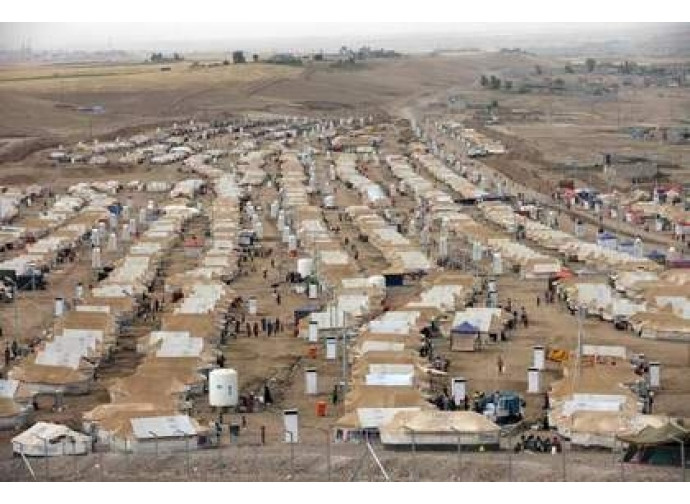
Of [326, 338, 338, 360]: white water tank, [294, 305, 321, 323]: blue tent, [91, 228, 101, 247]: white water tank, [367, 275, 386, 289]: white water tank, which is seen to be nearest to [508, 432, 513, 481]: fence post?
[326, 338, 338, 360]: white water tank

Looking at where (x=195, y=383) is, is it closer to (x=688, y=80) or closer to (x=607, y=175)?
(x=607, y=175)

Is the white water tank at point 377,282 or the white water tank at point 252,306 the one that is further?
the white water tank at point 377,282

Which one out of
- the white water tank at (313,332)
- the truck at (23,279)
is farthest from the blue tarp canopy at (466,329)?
the truck at (23,279)

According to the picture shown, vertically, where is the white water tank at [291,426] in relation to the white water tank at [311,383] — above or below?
above

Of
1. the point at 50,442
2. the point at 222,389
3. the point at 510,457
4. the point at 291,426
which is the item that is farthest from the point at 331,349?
the point at 510,457

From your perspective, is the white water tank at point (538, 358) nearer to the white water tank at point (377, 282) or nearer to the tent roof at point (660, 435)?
the tent roof at point (660, 435)

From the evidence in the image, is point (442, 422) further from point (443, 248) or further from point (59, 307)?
point (443, 248)

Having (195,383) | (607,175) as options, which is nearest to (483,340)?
(195,383)
